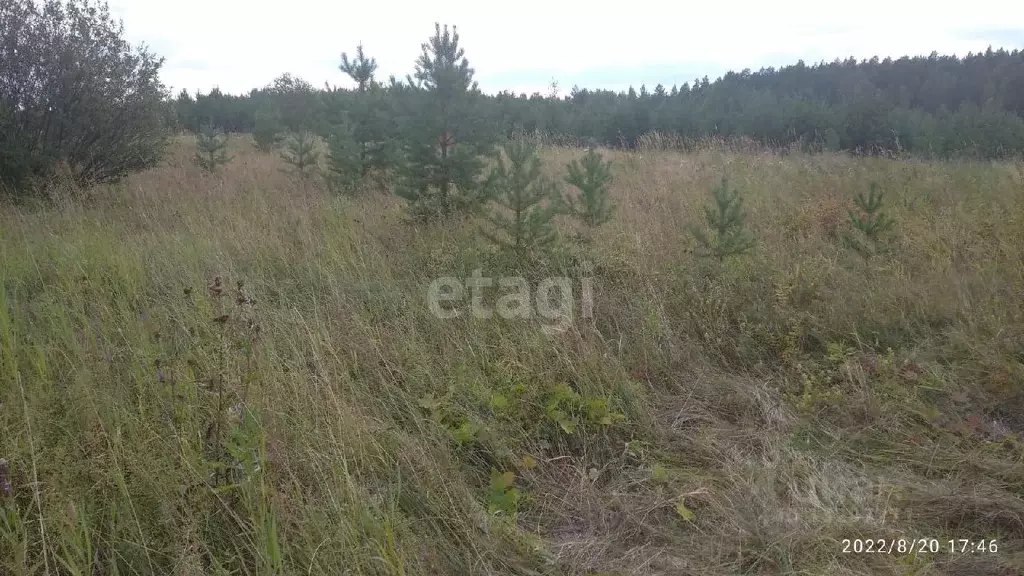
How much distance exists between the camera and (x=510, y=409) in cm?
283

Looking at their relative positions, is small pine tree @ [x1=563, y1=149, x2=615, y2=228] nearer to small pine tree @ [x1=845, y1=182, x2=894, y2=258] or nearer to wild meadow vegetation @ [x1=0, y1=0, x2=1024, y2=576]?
wild meadow vegetation @ [x1=0, y1=0, x2=1024, y2=576]

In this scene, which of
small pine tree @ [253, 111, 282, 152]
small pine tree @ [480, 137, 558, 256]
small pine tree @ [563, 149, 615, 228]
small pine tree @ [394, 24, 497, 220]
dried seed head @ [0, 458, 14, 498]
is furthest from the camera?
small pine tree @ [253, 111, 282, 152]

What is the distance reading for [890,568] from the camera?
1.89 meters

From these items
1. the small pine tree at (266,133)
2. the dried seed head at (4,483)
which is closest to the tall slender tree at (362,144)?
the dried seed head at (4,483)

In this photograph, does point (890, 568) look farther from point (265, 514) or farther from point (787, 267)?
point (787, 267)


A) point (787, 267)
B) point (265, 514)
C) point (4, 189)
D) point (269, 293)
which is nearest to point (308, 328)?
point (269, 293)

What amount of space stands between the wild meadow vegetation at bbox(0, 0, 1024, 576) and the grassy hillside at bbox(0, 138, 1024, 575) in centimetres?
2

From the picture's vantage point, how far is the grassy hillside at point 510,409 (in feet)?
6.43

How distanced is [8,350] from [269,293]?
5.57 feet

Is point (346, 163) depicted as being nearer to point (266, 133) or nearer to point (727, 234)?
point (727, 234)

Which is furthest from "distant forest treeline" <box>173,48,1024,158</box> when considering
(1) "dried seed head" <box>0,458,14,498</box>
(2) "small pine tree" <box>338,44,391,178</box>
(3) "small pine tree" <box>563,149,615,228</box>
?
(1) "dried seed head" <box>0,458,14,498</box>

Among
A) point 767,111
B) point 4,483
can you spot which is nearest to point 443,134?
point 4,483

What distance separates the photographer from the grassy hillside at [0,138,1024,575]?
1961mm

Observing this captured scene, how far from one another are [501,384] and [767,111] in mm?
21122
